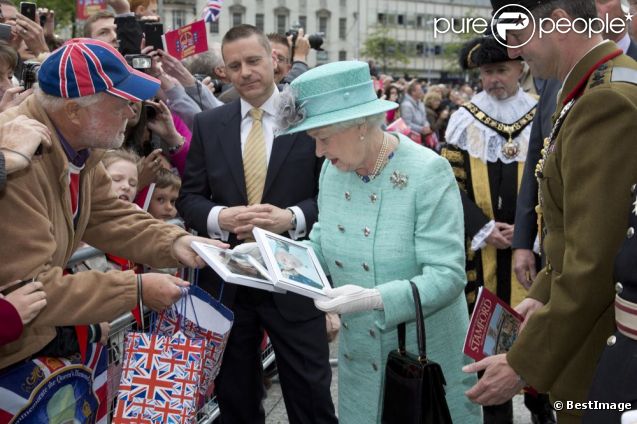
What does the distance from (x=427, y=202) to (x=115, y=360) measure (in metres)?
1.63

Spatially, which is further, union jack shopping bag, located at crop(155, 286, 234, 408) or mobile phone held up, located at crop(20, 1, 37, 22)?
mobile phone held up, located at crop(20, 1, 37, 22)

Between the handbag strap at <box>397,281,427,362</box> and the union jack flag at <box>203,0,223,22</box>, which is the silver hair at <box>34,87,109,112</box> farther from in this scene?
the union jack flag at <box>203,0,223,22</box>

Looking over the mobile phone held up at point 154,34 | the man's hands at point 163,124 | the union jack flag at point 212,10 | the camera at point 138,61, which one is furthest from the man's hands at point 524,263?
the union jack flag at point 212,10

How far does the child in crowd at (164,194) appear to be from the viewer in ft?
14.9

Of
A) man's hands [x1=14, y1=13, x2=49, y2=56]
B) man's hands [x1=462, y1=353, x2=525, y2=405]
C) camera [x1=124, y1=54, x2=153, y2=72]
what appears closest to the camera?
man's hands [x1=462, y1=353, x2=525, y2=405]

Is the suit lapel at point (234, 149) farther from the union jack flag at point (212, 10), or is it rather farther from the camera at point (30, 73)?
the union jack flag at point (212, 10)

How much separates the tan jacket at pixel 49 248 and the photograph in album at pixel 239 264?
0.33 meters

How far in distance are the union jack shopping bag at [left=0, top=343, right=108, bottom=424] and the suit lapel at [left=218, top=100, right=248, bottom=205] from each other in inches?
47.7

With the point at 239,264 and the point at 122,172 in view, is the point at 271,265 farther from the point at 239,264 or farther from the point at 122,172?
the point at 122,172

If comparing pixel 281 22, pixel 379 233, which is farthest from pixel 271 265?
pixel 281 22

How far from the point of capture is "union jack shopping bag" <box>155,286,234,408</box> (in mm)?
3025

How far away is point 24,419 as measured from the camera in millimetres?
2725

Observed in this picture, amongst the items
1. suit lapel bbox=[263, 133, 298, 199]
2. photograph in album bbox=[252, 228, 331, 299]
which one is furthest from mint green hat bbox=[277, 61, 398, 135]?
suit lapel bbox=[263, 133, 298, 199]

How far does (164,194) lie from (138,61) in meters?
0.83
